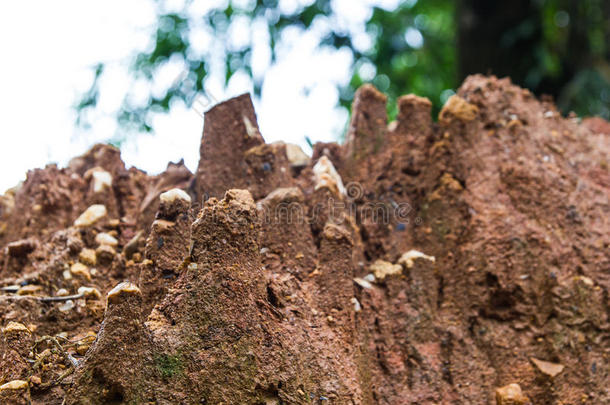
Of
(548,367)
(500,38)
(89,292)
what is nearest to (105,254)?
(89,292)

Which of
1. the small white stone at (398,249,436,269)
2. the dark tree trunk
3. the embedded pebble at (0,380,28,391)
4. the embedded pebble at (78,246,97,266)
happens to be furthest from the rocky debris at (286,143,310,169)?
the dark tree trunk

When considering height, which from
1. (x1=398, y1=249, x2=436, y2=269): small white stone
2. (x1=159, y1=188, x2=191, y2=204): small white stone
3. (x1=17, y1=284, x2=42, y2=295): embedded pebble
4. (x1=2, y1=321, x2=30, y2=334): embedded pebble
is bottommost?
(x1=2, y1=321, x2=30, y2=334): embedded pebble

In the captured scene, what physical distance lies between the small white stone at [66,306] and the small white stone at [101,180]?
57cm

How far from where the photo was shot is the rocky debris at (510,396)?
1.58 meters

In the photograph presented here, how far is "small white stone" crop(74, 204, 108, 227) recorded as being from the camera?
1.86 metres

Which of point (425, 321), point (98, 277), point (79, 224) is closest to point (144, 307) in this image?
point (98, 277)

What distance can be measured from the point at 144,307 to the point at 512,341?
3.43ft

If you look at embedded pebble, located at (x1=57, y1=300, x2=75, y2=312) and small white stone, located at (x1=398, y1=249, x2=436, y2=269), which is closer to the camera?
embedded pebble, located at (x1=57, y1=300, x2=75, y2=312)

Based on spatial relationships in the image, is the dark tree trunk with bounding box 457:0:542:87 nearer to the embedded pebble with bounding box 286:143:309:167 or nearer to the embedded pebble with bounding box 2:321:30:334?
the embedded pebble with bounding box 286:143:309:167

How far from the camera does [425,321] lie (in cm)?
170

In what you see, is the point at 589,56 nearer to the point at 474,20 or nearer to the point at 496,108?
the point at 474,20

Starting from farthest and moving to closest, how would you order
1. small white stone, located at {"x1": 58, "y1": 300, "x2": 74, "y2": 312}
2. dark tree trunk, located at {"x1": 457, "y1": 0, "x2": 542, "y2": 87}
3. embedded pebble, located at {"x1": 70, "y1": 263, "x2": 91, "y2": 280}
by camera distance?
dark tree trunk, located at {"x1": 457, "y1": 0, "x2": 542, "y2": 87} < embedded pebble, located at {"x1": 70, "y1": 263, "x2": 91, "y2": 280} < small white stone, located at {"x1": 58, "y1": 300, "x2": 74, "y2": 312}

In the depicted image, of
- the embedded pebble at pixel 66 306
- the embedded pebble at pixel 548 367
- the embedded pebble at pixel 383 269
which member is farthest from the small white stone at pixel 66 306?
the embedded pebble at pixel 548 367

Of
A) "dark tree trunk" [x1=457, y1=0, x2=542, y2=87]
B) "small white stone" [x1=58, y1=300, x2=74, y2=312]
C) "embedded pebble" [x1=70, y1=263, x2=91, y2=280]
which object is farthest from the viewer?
"dark tree trunk" [x1=457, y1=0, x2=542, y2=87]
